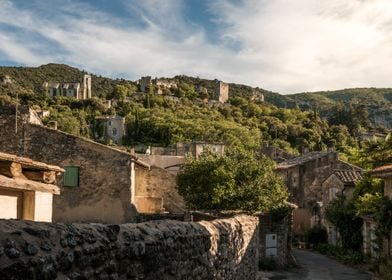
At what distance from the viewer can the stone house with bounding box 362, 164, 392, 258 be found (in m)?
23.6

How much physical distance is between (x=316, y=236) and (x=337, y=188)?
4711 millimetres

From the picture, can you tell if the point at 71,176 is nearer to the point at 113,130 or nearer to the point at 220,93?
the point at 113,130

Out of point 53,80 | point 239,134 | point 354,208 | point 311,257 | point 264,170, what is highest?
point 53,80

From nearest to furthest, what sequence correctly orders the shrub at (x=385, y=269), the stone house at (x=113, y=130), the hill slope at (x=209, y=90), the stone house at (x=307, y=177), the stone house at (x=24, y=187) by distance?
the stone house at (x=24, y=187), the shrub at (x=385, y=269), the stone house at (x=307, y=177), the stone house at (x=113, y=130), the hill slope at (x=209, y=90)

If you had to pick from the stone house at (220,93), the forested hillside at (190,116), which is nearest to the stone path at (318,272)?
the forested hillside at (190,116)

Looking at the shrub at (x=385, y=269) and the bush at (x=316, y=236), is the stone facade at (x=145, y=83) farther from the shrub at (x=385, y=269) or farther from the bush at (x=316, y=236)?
the shrub at (x=385, y=269)

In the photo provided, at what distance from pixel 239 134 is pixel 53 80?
95422 mm

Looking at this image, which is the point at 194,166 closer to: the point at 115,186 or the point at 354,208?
the point at 115,186

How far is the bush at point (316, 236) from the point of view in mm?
38725

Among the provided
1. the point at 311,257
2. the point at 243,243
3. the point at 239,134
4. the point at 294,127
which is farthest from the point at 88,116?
the point at 243,243

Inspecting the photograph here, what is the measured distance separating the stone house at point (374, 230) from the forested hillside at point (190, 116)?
44715 millimetres

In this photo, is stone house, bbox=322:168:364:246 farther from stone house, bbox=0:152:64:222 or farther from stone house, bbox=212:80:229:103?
stone house, bbox=212:80:229:103

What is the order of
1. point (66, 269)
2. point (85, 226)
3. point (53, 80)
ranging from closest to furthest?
point (66, 269) → point (85, 226) → point (53, 80)

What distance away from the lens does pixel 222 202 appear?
2497 cm
